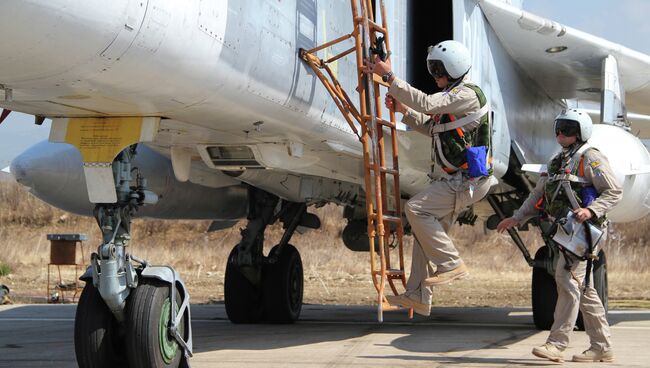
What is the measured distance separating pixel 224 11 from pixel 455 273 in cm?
268

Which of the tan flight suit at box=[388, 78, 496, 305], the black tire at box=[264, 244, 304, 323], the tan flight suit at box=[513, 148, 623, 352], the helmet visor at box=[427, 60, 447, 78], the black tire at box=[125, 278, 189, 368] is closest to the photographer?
the black tire at box=[125, 278, 189, 368]

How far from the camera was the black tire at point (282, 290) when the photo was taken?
39.1ft

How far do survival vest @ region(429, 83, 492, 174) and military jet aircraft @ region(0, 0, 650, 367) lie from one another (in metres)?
0.87

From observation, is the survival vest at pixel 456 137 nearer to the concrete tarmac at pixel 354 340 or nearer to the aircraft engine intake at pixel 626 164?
the concrete tarmac at pixel 354 340

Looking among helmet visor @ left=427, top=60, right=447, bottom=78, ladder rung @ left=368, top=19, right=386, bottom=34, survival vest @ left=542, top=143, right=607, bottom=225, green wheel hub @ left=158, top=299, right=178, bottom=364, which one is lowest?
green wheel hub @ left=158, top=299, right=178, bottom=364

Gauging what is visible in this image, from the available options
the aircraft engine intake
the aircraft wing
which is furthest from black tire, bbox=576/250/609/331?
the aircraft wing

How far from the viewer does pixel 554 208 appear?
25.8 ft

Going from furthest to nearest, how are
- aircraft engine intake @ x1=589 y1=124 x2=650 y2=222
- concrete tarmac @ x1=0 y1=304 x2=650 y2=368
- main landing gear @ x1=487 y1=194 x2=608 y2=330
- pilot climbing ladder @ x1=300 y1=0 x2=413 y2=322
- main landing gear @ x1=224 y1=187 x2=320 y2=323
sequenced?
→ main landing gear @ x1=224 y1=187 x2=320 y2=323 → main landing gear @ x1=487 y1=194 x2=608 y2=330 → aircraft engine intake @ x1=589 y1=124 x2=650 y2=222 → concrete tarmac @ x1=0 y1=304 x2=650 y2=368 → pilot climbing ladder @ x1=300 y1=0 x2=413 y2=322

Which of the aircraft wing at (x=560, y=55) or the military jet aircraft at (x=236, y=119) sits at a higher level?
the aircraft wing at (x=560, y=55)

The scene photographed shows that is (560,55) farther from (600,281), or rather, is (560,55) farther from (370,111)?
(370,111)

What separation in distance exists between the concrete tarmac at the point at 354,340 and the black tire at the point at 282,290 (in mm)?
253

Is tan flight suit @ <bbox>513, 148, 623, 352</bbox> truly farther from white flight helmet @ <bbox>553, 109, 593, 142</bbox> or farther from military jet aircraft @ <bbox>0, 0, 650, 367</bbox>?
military jet aircraft @ <bbox>0, 0, 650, 367</bbox>

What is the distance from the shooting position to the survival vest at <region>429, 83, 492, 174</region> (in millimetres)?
7531

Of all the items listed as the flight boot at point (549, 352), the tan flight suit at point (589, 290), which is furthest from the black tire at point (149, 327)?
the tan flight suit at point (589, 290)
